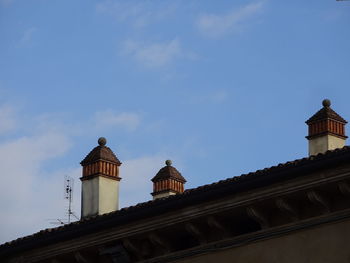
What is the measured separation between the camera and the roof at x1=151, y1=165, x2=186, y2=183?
29656 mm

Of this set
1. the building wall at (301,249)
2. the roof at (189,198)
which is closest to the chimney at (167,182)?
the roof at (189,198)

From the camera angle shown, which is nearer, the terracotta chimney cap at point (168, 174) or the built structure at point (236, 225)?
the built structure at point (236, 225)

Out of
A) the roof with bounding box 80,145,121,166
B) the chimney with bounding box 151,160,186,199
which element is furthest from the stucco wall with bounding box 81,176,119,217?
the chimney with bounding box 151,160,186,199

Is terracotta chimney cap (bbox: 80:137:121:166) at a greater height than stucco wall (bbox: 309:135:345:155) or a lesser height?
greater

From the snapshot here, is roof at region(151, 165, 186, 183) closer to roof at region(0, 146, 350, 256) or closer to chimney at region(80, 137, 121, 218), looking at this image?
chimney at region(80, 137, 121, 218)

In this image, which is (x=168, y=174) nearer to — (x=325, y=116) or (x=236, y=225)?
(x=325, y=116)

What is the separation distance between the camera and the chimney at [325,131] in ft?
83.6

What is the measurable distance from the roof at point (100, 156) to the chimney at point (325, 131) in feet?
16.6

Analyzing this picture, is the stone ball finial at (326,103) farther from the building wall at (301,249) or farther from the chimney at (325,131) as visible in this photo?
the building wall at (301,249)

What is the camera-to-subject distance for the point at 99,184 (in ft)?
91.1

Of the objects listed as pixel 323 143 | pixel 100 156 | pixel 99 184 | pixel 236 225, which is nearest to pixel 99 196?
pixel 99 184

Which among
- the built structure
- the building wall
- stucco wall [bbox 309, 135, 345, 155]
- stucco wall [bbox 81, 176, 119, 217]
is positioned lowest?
the building wall

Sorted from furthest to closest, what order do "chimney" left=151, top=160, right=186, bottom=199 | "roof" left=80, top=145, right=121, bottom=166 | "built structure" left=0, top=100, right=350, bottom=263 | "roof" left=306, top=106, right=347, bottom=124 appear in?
"chimney" left=151, top=160, right=186, bottom=199 → "roof" left=80, top=145, right=121, bottom=166 → "roof" left=306, top=106, right=347, bottom=124 → "built structure" left=0, top=100, right=350, bottom=263

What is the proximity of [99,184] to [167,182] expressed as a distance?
2.45 m
